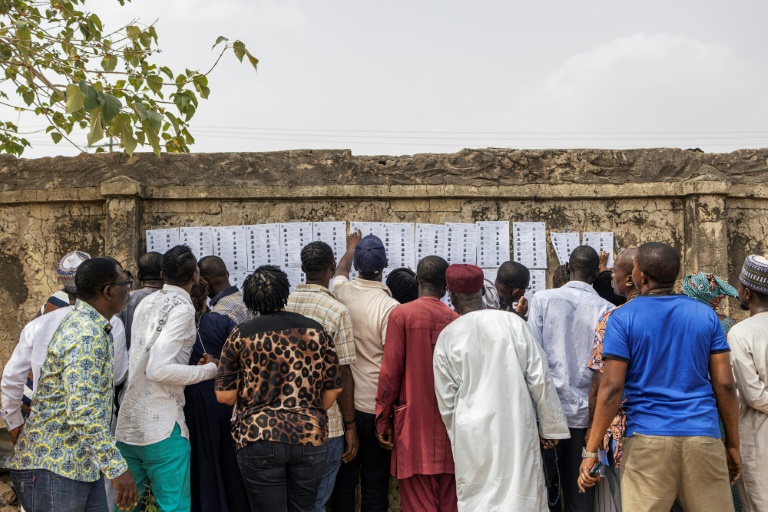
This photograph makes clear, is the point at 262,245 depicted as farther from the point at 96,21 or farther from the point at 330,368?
the point at 96,21

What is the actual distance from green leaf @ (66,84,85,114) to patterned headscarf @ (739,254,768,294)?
146 inches

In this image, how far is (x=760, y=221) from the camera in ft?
18.0

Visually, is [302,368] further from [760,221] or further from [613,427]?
[760,221]

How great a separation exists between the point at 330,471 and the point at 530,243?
2.62m

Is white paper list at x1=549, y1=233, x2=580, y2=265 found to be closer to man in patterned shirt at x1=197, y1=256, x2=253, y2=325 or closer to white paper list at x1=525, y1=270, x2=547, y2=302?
white paper list at x1=525, y1=270, x2=547, y2=302

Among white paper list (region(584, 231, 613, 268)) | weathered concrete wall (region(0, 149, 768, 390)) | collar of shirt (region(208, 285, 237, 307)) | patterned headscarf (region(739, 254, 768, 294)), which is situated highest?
weathered concrete wall (region(0, 149, 768, 390))

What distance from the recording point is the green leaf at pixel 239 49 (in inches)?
200

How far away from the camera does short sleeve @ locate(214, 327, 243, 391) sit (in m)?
3.25

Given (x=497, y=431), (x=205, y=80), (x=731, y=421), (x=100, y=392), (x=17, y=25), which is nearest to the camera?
(x=100, y=392)

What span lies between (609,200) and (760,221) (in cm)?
129

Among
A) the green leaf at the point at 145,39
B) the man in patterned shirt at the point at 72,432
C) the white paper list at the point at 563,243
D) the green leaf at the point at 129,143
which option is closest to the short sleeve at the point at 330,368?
the man in patterned shirt at the point at 72,432

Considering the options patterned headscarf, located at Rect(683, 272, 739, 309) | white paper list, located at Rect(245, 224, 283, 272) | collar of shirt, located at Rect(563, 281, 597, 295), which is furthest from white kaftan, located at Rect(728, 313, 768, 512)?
white paper list, located at Rect(245, 224, 283, 272)

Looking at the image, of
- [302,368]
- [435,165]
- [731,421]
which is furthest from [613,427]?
[435,165]

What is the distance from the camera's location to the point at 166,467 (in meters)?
3.51
